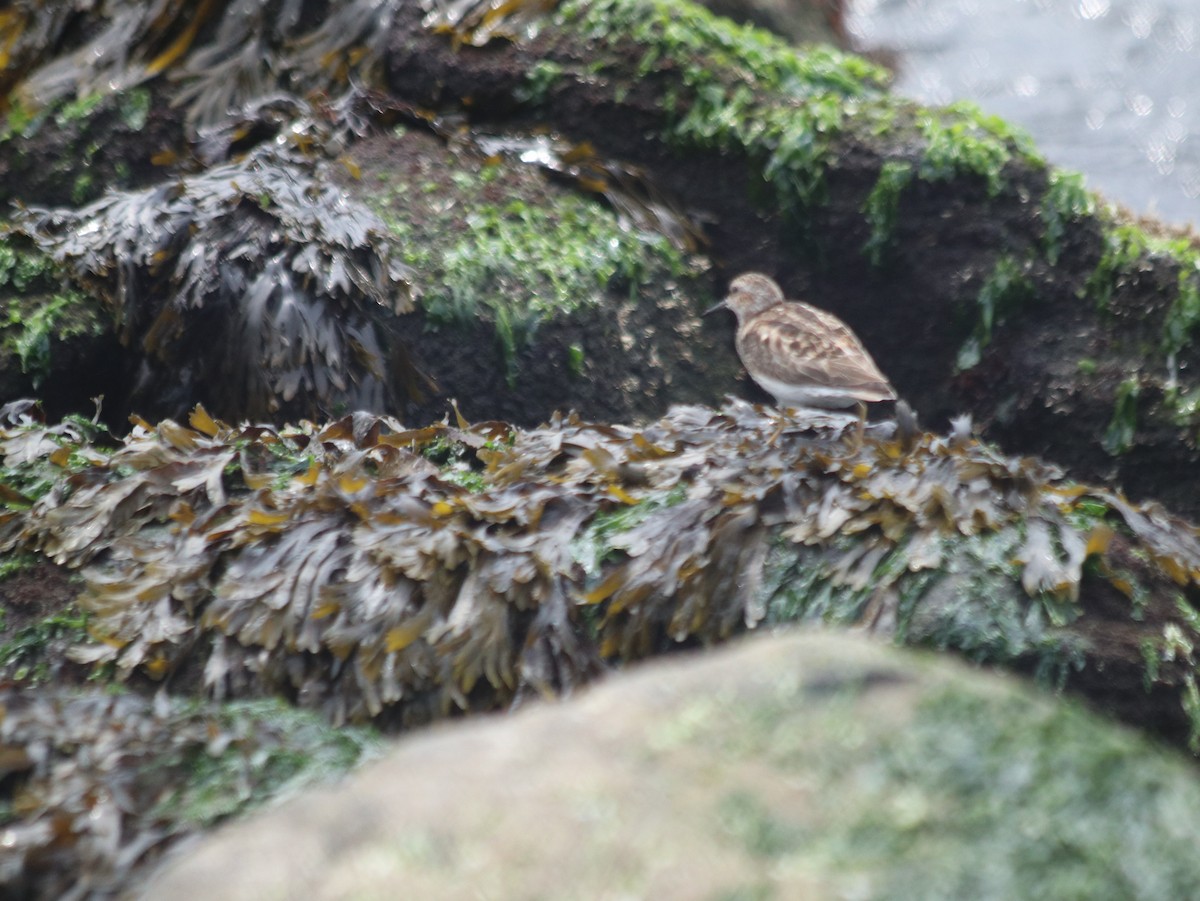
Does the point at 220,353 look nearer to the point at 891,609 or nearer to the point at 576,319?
the point at 576,319

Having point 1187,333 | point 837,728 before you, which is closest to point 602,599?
point 837,728

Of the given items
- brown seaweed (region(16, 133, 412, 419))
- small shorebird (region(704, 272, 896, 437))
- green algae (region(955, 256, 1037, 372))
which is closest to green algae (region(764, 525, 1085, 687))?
small shorebird (region(704, 272, 896, 437))

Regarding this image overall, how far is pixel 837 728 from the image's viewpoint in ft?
6.03

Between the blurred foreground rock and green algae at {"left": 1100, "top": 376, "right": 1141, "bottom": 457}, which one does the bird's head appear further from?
the blurred foreground rock

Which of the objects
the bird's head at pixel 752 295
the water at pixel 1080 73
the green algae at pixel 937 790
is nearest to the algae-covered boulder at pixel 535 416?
the green algae at pixel 937 790

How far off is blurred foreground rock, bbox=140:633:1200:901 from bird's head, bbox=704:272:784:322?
332 cm

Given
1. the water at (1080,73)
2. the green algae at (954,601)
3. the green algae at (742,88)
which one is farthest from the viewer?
the water at (1080,73)

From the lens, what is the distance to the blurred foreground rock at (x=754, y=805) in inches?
63.7

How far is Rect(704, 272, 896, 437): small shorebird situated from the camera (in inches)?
180

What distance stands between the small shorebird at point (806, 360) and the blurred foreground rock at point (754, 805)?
269 cm

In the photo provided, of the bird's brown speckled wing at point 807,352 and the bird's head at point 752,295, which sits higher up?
the bird's head at point 752,295

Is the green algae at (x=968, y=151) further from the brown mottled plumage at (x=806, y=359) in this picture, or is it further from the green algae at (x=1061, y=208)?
the brown mottled plumage at (x=806, y=359)

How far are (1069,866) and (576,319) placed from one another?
11.5 feet

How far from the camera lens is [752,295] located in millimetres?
5191
